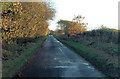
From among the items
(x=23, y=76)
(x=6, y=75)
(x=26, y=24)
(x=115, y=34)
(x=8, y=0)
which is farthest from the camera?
(x=115, y=34)

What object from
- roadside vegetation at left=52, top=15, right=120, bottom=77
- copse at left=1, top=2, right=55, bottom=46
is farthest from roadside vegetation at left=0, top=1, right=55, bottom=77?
roadside vegetation at left=52, top=15, right=120, bottom=77

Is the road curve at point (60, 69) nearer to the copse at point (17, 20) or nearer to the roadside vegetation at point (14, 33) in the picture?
the roadside vegetation at point (14, 33)

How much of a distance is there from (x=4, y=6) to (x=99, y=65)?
23.6ft

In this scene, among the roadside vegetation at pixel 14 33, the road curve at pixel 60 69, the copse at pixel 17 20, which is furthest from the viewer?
the copse at pixel 17 20

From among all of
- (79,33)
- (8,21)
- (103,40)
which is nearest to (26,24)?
(8,21)

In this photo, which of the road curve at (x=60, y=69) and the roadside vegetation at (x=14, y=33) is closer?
the road curve at (x=60, y=69)

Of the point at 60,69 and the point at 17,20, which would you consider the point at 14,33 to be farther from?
the point at 60,69

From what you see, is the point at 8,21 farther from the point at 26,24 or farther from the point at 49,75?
the point at 26,24

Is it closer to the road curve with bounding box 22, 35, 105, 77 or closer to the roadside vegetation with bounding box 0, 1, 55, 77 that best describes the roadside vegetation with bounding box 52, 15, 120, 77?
the road curve with bounding box 22, 35, 105, 77

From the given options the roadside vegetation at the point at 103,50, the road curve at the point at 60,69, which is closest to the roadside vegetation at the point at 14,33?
the road curve at the point at 60,69

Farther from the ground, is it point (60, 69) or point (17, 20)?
point (17, 20)

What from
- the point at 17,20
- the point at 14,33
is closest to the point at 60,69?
the point at 14,33

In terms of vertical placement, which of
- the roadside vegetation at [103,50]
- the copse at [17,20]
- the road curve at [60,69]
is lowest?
the road curve at [60,69]

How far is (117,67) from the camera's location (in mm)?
8945
